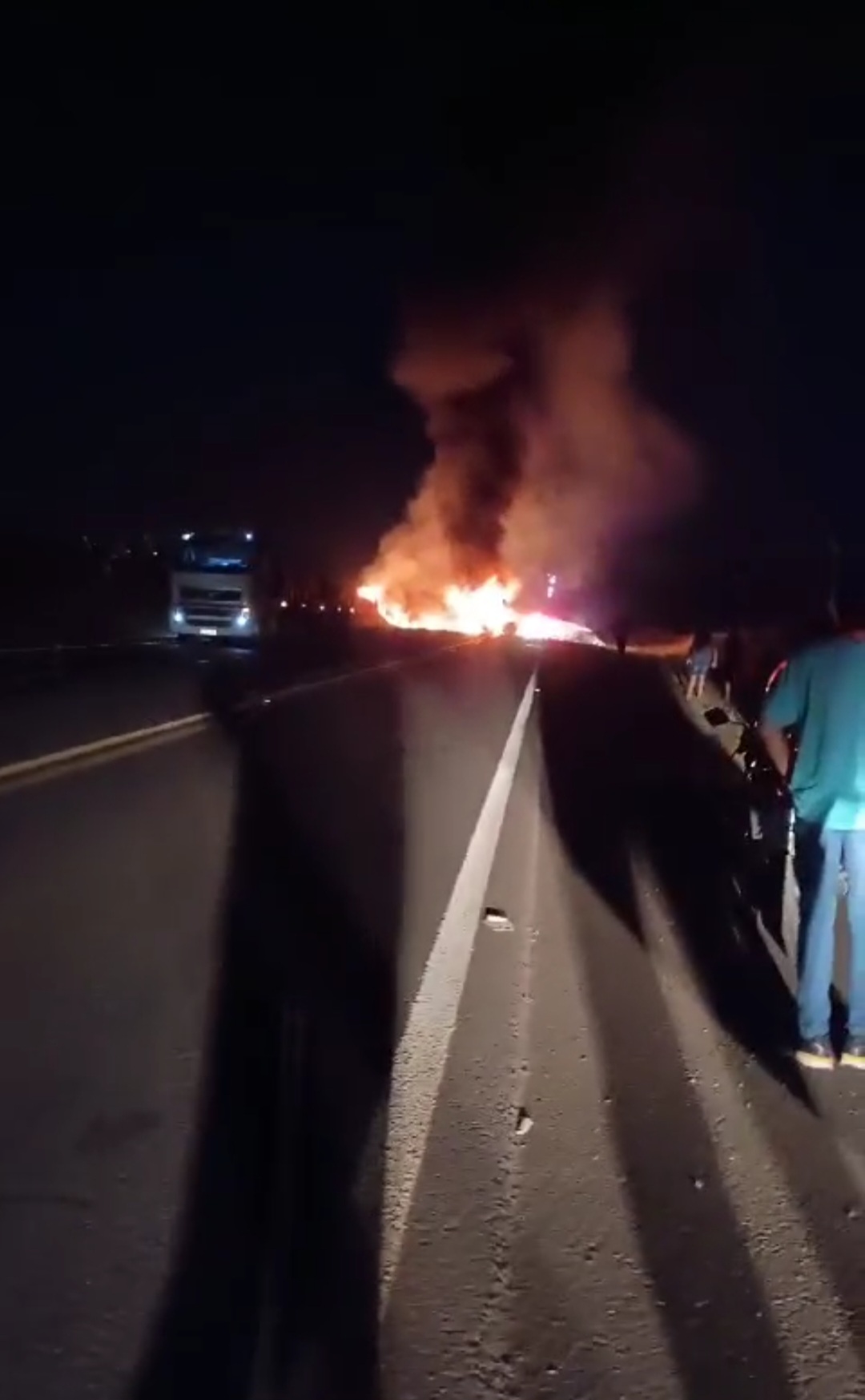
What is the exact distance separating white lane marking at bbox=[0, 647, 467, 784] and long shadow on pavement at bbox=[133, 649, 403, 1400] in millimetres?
4067

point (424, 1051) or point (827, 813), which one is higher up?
point (827, 813)

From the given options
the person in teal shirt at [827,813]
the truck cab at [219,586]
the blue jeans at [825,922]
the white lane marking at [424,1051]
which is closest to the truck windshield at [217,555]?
the truck cab at [219,586]

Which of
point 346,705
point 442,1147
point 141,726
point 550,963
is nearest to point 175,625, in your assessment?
point 346,705

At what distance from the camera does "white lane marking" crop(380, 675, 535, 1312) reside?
5.09 metres

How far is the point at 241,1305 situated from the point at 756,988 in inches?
183

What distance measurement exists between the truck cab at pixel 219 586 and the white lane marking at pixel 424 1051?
2564cm

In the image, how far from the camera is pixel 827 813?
22.1 feet

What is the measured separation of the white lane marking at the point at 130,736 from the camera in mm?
15375

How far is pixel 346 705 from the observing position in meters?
26.1

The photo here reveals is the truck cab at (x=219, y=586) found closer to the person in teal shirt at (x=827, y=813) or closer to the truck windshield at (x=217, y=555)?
the truck windshield at (x=217, y=555)

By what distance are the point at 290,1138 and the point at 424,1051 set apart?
1252 millimetres

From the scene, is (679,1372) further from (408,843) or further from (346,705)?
(346,705)

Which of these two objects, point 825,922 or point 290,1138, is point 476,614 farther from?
point 290,1138

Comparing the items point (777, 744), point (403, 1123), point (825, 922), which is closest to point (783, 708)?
point (777, 744)
